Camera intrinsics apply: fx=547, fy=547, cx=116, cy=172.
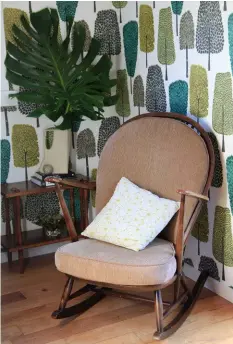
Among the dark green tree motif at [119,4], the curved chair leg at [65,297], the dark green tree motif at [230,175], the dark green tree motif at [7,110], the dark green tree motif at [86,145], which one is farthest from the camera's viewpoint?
the dark green tree motif at [86,145]

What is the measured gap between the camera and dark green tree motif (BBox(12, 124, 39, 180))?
343 cm

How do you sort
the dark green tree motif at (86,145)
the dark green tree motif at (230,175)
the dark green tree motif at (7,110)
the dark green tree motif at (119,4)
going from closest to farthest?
the dark green tree motif at (230,175) < the dark green tree motif at (7,110) < the dark green tree motif at (119,4) < the dark green tree motif at (86,145)

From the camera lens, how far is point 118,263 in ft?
7.95

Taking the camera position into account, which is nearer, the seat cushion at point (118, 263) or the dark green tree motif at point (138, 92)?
the seat cushion at point (118, 263)

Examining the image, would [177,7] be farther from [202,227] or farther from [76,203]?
[76,203]

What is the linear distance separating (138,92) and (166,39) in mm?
427

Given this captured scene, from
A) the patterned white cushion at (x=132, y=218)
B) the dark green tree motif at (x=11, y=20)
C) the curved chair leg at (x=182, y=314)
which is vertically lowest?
the curved chair leg at (x=182, y=314)

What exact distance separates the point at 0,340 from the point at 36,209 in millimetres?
1223

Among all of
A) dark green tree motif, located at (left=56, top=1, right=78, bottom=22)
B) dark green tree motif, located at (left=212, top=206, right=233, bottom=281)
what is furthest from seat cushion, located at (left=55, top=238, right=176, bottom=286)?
dark green tree motif, located at (left=56, top=1, right=78, bottom=22)

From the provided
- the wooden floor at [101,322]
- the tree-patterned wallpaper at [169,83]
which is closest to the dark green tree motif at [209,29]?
the tree-patterned wallpaper at [169,83]

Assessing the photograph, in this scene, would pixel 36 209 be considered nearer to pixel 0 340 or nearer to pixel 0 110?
pixel 0 110

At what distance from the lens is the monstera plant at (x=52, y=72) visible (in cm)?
321

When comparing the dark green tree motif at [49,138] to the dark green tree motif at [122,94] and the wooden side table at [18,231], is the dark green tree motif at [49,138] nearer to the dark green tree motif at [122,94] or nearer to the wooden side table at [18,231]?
the wooden side table at [18,231]

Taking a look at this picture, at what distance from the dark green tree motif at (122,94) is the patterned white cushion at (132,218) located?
904mm
